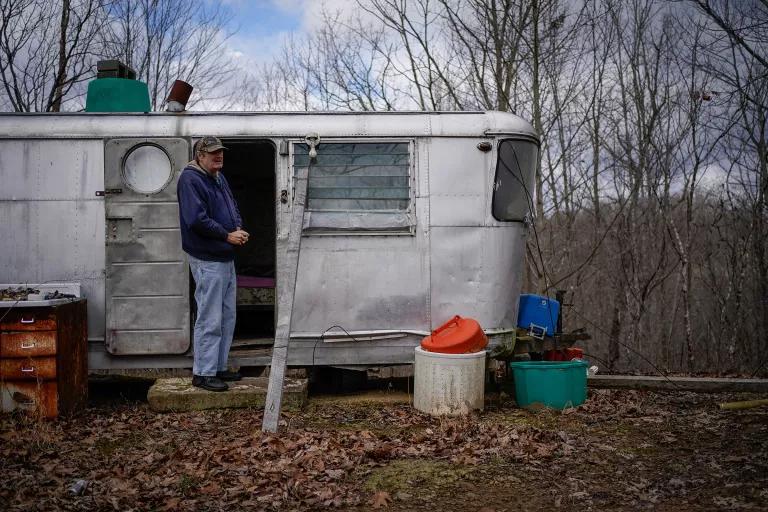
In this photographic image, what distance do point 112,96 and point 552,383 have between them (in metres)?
4.85

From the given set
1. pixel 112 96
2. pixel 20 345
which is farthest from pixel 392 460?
pixel 112 96

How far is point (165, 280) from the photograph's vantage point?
586cm

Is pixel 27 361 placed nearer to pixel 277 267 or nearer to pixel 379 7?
pixel 277 267

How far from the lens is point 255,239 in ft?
30.2

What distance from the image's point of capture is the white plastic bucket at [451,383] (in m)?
5.30

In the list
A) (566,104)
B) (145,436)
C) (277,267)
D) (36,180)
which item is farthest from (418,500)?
(566,104)

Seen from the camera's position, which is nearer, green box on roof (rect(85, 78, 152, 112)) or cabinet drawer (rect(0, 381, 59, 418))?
cabinet drawer (rect(0, 381, 59, 418))

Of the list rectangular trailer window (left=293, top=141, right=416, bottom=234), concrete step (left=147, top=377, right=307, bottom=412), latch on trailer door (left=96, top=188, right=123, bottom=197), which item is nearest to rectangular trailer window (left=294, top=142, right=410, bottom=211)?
rectangular trailer window (left=293, top=141, right=416, bottom=234)

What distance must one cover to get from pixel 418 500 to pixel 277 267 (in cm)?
287

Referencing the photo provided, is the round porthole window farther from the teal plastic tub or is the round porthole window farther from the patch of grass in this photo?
the teal plastic tub

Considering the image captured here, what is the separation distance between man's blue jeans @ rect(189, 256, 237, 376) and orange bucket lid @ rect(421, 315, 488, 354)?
1.73m

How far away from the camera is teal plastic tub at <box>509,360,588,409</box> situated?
5547 mm

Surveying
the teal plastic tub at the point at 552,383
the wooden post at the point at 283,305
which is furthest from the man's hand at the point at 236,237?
the teal plastic tub at the point at 552,383

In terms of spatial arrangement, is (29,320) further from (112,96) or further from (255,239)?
(255,239)
